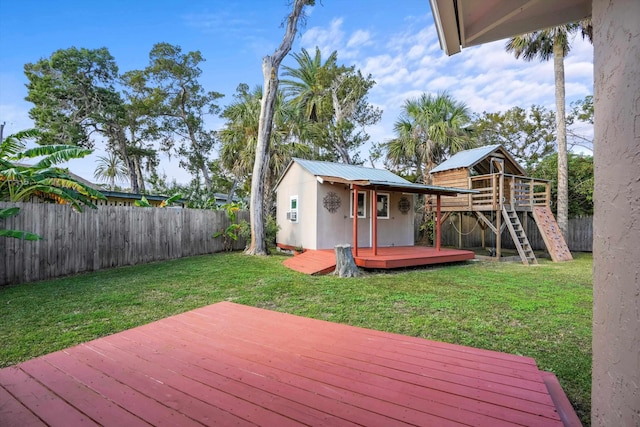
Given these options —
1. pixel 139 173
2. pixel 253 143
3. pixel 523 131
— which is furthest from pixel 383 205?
pixel 139 173

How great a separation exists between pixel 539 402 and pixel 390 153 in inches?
658

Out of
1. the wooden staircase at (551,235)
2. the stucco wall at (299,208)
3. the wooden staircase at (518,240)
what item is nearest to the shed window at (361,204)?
the stucco wall at (299,208)

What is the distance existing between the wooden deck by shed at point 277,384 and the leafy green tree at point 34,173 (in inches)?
244

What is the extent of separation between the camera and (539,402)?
1967mm

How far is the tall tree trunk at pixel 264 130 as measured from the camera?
1212 cm

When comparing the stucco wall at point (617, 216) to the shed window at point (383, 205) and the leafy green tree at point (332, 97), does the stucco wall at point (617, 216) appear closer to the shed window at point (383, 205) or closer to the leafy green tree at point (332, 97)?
the shed window at point (383, 205)

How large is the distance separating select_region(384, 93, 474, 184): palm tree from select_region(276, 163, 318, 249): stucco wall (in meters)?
7.32

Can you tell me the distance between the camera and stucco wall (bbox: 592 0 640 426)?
0.96m

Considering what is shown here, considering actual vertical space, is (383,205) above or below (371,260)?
above

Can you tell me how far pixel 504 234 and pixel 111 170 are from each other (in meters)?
27.6

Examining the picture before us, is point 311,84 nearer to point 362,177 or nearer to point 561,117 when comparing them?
point 362,177

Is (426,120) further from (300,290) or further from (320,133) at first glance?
(300,290)

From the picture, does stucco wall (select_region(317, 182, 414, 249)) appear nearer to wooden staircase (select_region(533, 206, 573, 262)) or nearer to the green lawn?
the green lawn

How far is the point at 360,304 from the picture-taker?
Result: 5.48 meters
